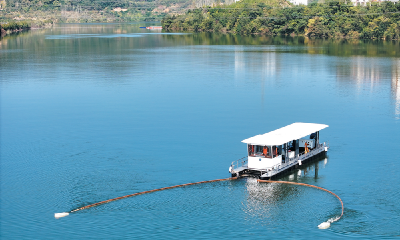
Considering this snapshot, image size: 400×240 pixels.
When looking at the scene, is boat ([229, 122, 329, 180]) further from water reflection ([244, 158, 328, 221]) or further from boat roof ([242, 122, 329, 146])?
water reflection ([244, 158, 328, 221])

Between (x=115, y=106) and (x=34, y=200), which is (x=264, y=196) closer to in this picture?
(x=34, y=200)

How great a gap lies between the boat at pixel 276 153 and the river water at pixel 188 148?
109cm

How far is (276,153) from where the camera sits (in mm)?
38438

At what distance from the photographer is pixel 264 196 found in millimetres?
34562

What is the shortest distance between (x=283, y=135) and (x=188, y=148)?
964cm

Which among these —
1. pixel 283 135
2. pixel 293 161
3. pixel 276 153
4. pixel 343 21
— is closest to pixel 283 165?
pixel 276 153

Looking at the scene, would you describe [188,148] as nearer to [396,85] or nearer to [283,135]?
[283,135]

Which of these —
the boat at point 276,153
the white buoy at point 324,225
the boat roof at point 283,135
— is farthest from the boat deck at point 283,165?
the white buoy at point 324,225

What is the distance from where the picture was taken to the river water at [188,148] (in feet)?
103

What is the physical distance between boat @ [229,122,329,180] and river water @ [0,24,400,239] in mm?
1088

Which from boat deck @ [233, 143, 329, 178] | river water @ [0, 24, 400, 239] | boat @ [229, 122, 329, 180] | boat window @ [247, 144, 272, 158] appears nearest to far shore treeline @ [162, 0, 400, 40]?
river water @ [0, 24, 400, 239]

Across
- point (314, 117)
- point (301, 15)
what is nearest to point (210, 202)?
point (314, 117)

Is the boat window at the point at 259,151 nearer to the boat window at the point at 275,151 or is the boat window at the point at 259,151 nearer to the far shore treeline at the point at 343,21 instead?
the boat window at the point at 275,151

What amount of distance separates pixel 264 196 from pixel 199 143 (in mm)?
14428
